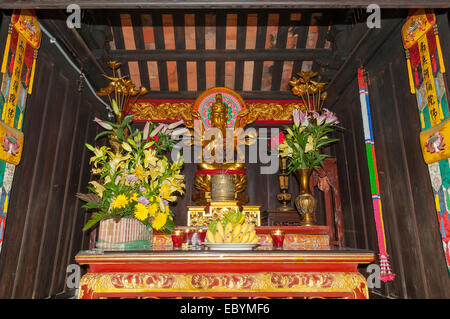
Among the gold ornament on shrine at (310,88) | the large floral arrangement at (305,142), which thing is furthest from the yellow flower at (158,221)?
the gold ornament on shrine at (310,88)

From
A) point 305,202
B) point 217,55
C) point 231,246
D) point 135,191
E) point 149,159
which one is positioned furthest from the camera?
point 217,55

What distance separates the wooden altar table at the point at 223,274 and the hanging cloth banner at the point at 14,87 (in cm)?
121

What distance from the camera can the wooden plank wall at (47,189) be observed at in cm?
239

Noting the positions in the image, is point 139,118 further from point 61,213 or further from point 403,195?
point 403,195

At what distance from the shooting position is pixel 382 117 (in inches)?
116

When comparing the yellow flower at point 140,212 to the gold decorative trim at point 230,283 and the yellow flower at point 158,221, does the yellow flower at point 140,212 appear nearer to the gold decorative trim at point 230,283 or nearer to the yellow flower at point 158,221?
the yellow flower at point 158,221

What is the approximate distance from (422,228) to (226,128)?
2.76 metres

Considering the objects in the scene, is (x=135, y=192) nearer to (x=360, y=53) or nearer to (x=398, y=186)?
(x=398, y=186)

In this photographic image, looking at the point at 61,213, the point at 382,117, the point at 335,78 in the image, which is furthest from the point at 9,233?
the point at 335,78

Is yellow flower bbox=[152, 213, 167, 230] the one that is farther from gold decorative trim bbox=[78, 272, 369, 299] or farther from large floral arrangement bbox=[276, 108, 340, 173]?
large floral arrangement bbox=[276, 108, 340, 173]

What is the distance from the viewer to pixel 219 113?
4043mm

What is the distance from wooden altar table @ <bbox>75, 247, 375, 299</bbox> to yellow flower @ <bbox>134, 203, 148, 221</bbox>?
404mm

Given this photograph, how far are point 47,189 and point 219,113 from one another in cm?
220

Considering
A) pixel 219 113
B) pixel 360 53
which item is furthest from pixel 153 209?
pixel 360 53
